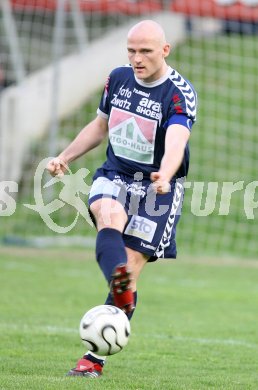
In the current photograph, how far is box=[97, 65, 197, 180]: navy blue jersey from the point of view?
6434mm

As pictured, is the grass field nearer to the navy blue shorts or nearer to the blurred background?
the navy blue shorts

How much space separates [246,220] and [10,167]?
4.11 m

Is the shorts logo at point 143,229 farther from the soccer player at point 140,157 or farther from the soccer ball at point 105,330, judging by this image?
the soccer ball at point 105,330

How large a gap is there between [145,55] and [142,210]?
3.23 feet

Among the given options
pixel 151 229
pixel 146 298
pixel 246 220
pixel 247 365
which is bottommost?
pixel 246 220

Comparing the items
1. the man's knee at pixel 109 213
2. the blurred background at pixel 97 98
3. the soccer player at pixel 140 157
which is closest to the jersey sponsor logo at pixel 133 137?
the soccer player at pixel 140 157

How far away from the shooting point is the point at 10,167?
16703mm

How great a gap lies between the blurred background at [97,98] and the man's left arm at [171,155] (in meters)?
9.05

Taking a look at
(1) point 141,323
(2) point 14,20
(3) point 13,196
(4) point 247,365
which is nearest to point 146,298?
(1) point 141,323

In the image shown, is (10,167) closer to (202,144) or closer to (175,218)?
(202,144)

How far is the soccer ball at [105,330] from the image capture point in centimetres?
570

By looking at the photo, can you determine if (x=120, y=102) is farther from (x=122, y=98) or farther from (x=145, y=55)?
(x=145, y=55)

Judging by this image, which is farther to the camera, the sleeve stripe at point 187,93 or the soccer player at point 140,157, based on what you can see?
the sleeve stripe at point 187,93

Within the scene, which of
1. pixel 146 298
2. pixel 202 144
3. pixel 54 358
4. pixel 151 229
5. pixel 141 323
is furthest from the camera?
pixel 202 144
